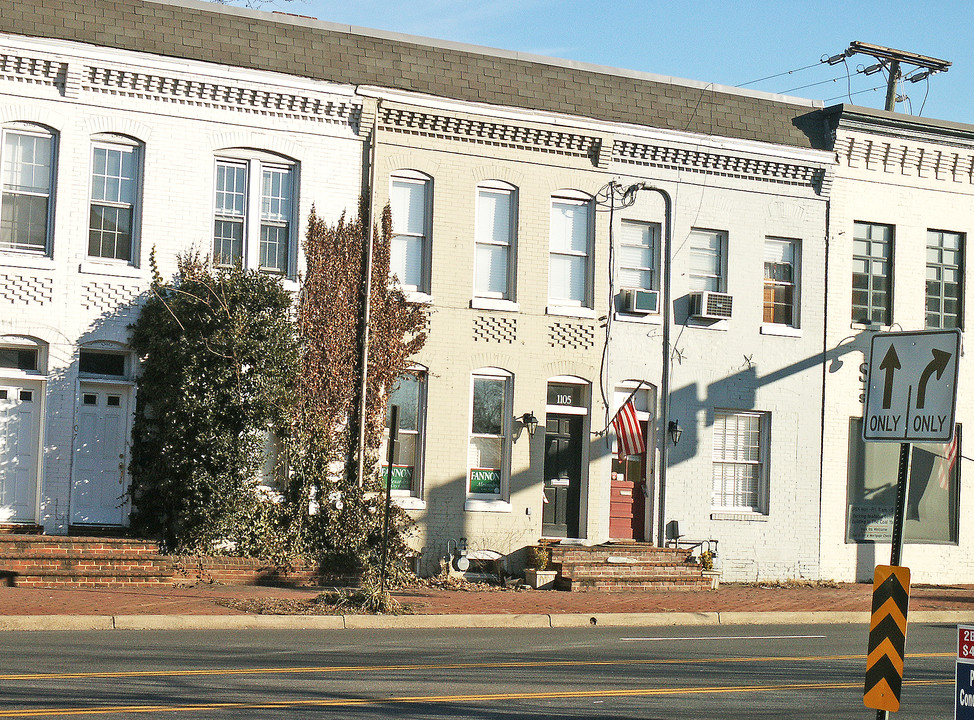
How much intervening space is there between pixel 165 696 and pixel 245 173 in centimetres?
1201

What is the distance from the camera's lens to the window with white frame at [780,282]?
2317 cm

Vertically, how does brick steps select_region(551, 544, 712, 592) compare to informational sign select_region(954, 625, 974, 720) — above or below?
below

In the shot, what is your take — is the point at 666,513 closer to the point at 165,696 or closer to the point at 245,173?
the point at 245,173

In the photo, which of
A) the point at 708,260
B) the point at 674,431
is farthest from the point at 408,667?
the point at 708,260

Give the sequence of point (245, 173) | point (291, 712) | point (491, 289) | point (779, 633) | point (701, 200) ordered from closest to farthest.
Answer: point (291, 712) < point (779, 633) < point (245, 173) < point (491, 289) < point (701, 200)

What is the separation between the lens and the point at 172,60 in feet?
62.2

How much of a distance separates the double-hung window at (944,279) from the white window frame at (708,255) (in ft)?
15.2

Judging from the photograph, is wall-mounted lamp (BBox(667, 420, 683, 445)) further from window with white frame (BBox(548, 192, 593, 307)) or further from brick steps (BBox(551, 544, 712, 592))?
window with white frame (BBox(548, 192, 593, 307))

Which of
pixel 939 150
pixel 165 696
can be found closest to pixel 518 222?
pixel 939 150

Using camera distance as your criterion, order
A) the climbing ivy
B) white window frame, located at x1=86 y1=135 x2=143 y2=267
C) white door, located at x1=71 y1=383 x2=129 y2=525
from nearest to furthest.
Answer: the climbing ivy < white door, located at x1=71 y1=383 x2=129 y2=525 < white window frame, located at x1=86 y1=135 x2=143 y2=267

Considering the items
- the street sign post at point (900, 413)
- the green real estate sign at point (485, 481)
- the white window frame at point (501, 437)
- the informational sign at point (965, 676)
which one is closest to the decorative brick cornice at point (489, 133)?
the white window frame at point (501, 437)

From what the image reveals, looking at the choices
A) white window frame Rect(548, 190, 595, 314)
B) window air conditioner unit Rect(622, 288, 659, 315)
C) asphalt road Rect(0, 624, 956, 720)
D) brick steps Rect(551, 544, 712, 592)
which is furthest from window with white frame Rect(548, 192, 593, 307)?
asphalt road Rect(0, 624, 956, 720)

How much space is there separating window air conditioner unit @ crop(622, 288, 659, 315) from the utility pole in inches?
417

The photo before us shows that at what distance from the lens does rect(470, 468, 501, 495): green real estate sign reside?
21.0 meters
